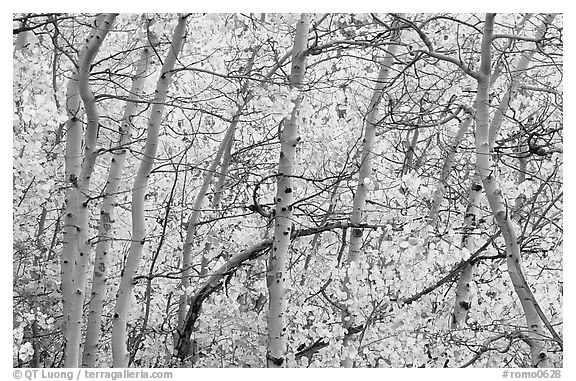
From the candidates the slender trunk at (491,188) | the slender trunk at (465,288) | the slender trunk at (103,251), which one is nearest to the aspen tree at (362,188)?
the slender trunk at (465,288)

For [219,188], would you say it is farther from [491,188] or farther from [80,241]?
[491,188]

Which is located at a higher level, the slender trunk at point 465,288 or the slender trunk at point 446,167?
the slender trunk at point 446,167

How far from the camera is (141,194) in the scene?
427 centimetres

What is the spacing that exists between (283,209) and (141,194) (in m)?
0.83

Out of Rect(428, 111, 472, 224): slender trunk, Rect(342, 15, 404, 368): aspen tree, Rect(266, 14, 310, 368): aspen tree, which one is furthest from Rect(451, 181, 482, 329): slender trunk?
Rect(266, 14, 310, 368): aspen tree

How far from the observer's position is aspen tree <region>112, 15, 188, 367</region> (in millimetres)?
4156

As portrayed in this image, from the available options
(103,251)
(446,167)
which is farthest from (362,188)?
(103,251)

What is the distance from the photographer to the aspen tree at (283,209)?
415 centimetres

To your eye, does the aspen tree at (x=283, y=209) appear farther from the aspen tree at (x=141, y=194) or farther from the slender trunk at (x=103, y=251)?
the slender trunk at (x=103, y=251)

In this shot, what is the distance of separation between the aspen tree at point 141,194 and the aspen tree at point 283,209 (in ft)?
2.20

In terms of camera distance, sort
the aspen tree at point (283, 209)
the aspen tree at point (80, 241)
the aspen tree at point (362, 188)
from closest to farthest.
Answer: the aspen tree at point (80, 241)
the aspen tree at point (283, 209)
the aspen tree at point (362, 188)

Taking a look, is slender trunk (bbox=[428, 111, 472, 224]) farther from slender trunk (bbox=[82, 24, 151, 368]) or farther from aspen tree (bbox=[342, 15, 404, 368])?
slender trunk (bbox=[82, 24, 151, 368])
